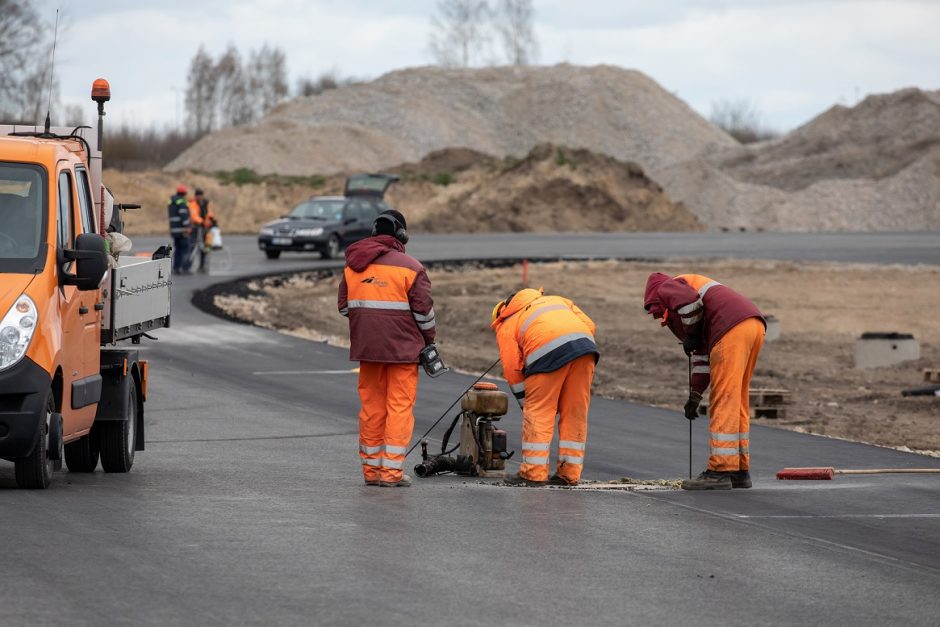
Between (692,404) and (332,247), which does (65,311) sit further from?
(332,247)

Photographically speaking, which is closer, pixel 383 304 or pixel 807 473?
pixel 383 304

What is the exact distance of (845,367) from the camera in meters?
24.7

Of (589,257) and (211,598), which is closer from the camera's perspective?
(211,598)

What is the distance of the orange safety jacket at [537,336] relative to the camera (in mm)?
11344

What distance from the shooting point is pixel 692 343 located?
38.5 feet

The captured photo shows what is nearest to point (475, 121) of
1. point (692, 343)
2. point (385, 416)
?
point (692, 343)

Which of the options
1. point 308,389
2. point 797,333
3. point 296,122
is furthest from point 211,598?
point 296,122

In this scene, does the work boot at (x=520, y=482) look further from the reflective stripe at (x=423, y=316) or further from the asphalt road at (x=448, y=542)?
the reflective stripe at (x=423, y=316)

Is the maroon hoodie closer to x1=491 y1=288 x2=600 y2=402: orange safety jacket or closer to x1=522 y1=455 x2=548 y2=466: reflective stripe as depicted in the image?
x1=491 y1=288 x2=600 y2=402: orange safety jacket

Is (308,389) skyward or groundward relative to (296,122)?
groundward

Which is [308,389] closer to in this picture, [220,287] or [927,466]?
[927,466]

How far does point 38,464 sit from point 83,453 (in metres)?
1.61

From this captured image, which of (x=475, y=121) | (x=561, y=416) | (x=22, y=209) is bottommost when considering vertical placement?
(x=561, y=416)

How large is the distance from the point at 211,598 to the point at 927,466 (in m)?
8.09
